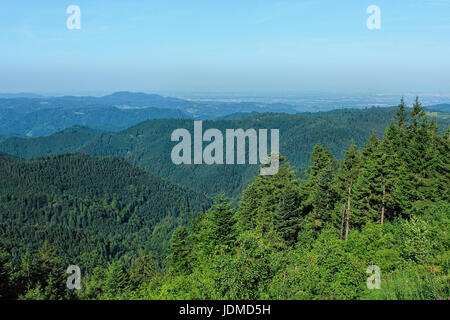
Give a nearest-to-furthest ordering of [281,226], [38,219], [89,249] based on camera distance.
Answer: [281,226] → [89,249] → [38,219]

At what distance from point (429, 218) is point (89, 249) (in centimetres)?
14517

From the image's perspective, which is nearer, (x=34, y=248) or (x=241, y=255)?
(x=241, y=255)

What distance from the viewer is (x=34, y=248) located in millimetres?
129125

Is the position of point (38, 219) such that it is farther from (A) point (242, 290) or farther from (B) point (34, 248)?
(A) point (242, 290)

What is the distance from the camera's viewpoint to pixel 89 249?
142250 mm
